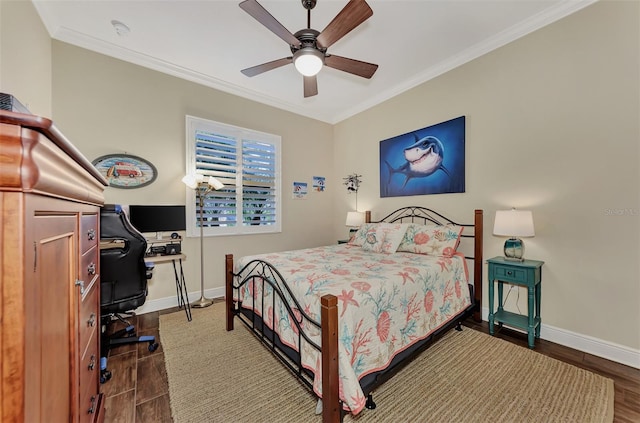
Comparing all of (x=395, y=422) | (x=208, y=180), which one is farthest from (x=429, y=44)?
(x=395, y=422)

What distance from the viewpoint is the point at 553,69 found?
95.6 inches

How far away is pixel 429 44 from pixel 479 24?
1.58 feet

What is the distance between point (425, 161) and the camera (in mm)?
3441

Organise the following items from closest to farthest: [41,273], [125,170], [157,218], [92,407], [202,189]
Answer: [41,273], [92,407], [125,170], [157,218], [202,189]

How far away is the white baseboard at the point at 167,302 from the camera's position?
3.11 metres

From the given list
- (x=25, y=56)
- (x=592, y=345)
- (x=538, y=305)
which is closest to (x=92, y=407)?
(x=25, y=56)

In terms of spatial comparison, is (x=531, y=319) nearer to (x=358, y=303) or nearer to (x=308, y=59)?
(x=358, y=303)

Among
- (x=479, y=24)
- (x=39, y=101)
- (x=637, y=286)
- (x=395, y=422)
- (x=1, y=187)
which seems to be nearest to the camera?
(x=1, y=187)

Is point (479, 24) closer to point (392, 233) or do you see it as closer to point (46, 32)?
point (392, 233)

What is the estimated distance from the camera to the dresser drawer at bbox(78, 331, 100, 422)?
1.01 meters

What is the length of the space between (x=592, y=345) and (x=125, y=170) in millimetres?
4993

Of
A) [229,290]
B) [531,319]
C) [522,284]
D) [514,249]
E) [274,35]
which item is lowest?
[531,319]

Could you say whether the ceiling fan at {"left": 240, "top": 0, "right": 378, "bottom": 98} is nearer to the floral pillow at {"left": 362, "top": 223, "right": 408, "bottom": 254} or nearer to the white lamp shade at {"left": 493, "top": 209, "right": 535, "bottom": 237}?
the floral pillow at {"left": 362, "top": 223, "right": 408, "bottom": 254}

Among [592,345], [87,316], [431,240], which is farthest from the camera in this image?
[431,240]
